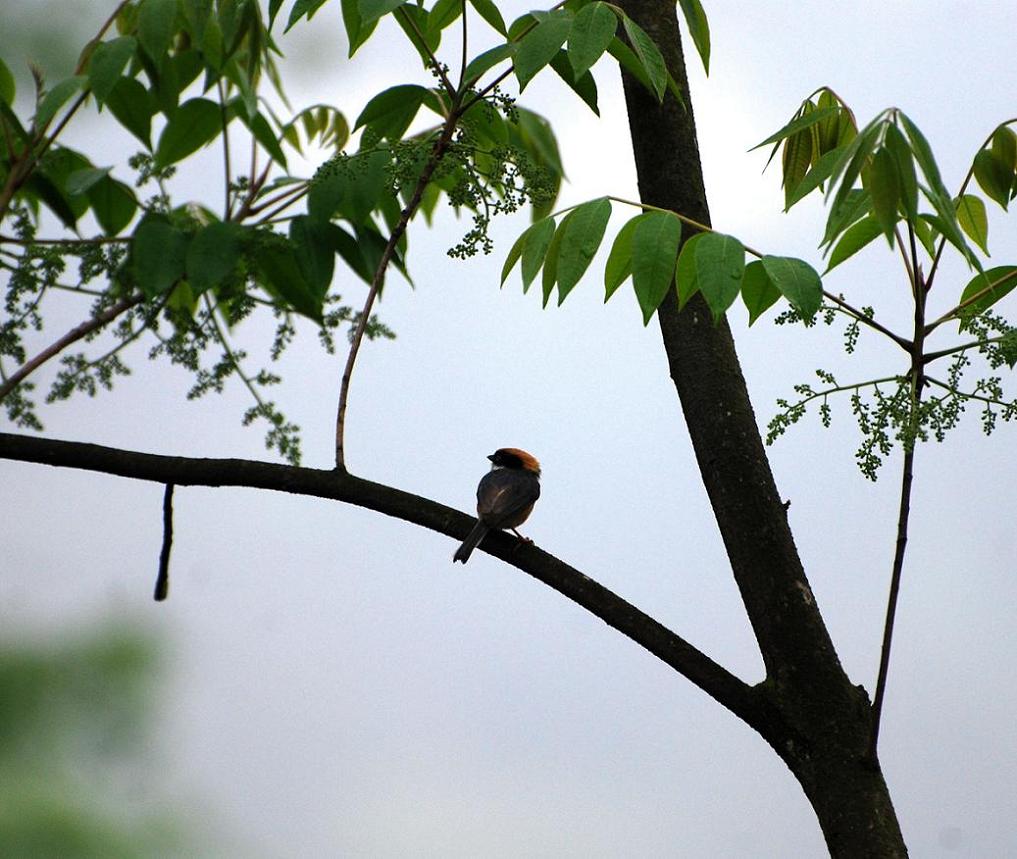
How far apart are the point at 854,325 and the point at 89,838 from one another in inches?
64.6

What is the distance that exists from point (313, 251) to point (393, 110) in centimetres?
40

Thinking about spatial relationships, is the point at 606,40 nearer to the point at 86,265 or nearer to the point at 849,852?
the point at 86,265

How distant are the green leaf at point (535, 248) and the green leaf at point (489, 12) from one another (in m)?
0.53

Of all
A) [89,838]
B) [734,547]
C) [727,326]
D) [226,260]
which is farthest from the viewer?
[727,326]

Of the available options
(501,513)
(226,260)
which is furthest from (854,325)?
(501,513)

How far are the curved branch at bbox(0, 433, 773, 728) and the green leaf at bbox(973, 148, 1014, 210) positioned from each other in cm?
131

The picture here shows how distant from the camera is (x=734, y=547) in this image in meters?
2.63

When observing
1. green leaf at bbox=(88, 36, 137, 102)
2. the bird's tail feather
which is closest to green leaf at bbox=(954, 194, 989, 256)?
the bird's tail feather

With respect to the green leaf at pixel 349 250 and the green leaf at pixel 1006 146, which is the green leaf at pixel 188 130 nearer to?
the green leaf at pixel 349 250

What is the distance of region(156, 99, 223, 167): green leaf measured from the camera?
248 centimetres

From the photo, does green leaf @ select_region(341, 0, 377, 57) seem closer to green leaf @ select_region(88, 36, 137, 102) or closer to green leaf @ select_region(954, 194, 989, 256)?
green leaf @ select_region(88, 36, 137, 102)

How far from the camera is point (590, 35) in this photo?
2.06m

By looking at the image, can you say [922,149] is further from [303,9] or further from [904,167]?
[303,9]

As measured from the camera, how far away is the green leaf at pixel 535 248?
2.21 m
